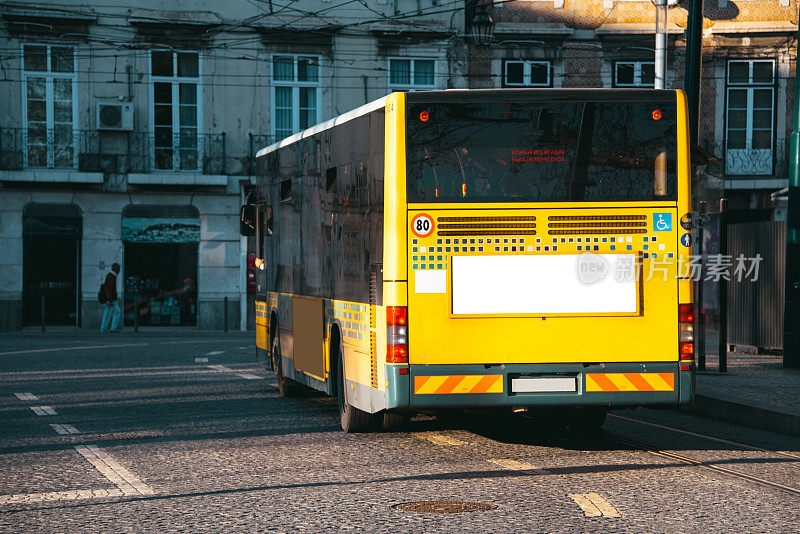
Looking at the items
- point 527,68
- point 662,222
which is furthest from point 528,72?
point 662,222

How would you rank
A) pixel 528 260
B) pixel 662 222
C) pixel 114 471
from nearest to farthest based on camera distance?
pixel 114 471, pixel 528 260, pixel 662 222

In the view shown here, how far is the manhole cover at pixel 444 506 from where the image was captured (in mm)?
7961

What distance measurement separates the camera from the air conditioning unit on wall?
112 feet

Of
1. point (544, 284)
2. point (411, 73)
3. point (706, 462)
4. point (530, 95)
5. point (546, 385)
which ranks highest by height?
point (411, 73)

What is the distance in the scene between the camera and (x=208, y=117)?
1388 inches

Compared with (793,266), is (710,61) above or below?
above

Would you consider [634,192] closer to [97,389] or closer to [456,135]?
[456,135]

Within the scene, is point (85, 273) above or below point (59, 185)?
below

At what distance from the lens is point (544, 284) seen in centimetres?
1042

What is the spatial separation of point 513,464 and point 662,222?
231 cm

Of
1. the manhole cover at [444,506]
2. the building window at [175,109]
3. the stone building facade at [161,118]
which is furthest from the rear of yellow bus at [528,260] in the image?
the building window at [175,109]

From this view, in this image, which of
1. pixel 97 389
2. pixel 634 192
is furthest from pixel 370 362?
pixel 97 389

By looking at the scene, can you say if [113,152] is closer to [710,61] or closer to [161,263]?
[161,263]

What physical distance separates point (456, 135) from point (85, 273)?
25558mm
